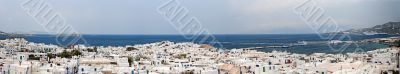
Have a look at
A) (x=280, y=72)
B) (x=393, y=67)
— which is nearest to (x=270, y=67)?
(x=280, y=72)

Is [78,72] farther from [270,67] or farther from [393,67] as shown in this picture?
[393,67]

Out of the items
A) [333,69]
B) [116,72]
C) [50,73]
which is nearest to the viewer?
[50,73]

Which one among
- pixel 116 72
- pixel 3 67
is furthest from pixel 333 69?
pixel 3 67

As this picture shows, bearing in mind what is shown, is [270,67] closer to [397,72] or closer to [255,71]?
[255,71]

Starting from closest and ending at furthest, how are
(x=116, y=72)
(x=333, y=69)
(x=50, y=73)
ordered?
(x=50, y=73) → (x=116, y=72) → (x=333, y=69)

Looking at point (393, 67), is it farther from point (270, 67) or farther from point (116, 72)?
point (116, 72)

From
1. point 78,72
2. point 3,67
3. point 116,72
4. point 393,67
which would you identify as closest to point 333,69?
point 393,67

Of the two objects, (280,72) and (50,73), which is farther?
(280,72)

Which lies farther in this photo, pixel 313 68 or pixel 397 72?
pixel 313 68
